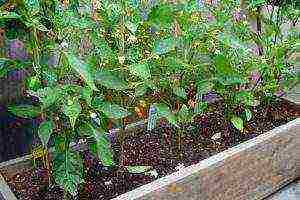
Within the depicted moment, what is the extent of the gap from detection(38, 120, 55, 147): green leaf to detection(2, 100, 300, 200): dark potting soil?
25cm

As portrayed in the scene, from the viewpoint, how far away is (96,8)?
1.31m

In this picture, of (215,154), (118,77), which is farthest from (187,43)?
(215,154)

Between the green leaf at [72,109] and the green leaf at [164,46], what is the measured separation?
32 centimetres

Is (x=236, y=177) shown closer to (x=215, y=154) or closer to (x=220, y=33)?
(x=215, y=154)

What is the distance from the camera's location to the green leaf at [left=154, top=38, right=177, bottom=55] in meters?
1.29

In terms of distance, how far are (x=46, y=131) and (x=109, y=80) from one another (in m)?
0.21

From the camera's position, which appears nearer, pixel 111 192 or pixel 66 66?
pixel 66 66

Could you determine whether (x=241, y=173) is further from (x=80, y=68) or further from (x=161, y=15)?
(x=80, y=68)

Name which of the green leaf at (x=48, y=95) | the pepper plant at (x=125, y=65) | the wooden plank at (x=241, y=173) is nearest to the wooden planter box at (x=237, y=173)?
the wooden plank at (x=241, y=173)

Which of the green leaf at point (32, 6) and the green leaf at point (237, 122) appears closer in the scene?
the green leaf at point (32, 6)

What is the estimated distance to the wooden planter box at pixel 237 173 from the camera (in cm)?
128

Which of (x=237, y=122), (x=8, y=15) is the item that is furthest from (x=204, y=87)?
(x=8, y=15)

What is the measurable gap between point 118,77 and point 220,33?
359 millimetres

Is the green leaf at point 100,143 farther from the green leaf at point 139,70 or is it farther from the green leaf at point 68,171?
the green leaf at point 139,70
